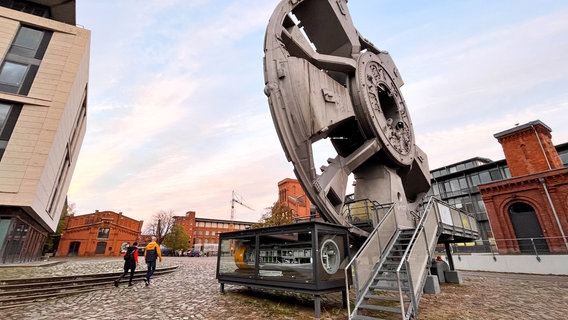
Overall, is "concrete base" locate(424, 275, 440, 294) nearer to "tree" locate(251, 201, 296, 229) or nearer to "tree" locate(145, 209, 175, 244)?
"tree" locate(251, 201, 296, 229)

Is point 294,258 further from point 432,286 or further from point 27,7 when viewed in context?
point 27,7

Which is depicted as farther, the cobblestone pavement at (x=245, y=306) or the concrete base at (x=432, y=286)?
the concrete base at (x=432, y=286)

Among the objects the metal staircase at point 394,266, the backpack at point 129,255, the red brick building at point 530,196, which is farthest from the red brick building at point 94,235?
the red brick building at point 530,196

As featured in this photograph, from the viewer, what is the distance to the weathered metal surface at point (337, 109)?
9.94 metres

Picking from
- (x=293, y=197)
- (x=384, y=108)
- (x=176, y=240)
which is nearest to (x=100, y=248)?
(x=176, y=240)

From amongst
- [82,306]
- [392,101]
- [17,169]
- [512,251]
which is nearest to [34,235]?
[17,169]

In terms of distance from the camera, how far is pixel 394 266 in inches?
311

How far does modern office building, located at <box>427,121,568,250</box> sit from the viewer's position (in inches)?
1186

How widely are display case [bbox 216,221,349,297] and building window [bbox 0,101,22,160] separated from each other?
19040 millimetres

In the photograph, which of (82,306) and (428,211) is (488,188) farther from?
(82,306)

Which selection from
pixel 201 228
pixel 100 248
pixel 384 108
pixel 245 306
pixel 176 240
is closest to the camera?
pixel 245 306

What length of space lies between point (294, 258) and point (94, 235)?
5419 cm

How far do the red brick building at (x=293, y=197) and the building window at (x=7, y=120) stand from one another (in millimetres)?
51082

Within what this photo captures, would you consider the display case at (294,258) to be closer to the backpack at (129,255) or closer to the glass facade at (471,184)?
the backpack at (129,255)
